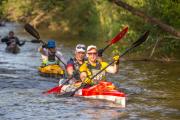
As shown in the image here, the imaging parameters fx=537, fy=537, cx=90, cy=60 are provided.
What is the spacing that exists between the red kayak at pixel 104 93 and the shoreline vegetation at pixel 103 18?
19.1 ft

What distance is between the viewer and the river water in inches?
456

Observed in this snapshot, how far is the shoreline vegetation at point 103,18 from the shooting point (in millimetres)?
20984

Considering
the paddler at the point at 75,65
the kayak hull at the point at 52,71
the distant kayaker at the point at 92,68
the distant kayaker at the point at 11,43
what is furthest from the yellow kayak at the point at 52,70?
the distant kayaker at the point at 11,43

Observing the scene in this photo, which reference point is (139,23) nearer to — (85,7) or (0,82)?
(0,82)

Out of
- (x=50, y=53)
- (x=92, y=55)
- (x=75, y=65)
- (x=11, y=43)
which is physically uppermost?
(x=11, y=43)

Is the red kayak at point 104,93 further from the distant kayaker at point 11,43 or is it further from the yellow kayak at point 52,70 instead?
the distant kayaker at point 11,43

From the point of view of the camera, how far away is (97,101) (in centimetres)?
1298

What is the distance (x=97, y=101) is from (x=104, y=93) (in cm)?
31

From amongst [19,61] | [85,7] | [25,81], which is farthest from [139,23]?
[85,7]

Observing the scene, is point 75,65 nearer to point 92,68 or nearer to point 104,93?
point 92,68

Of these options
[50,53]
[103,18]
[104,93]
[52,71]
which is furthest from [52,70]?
[103,18]

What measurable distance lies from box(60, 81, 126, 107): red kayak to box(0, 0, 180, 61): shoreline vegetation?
5.82m

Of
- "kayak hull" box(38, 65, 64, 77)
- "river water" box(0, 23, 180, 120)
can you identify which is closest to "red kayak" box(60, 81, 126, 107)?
"river water" box(0, 23, 180, 120)

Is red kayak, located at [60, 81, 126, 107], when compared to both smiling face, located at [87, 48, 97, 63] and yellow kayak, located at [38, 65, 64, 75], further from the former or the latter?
yellow kayak, located at [38, 65, 64, 75]
